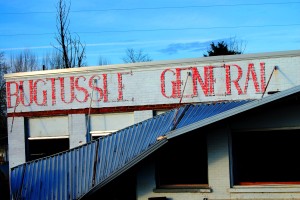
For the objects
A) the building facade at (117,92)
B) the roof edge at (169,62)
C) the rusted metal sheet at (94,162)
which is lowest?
the rusted metal sheet at (94,162)

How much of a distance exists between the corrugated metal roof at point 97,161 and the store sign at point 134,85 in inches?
154

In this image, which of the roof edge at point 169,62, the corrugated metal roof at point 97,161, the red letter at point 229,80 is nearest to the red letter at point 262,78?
the roof edge at point 169,62

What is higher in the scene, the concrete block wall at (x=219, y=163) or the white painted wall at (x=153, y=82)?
the white painted wall at (x=153, y=82)

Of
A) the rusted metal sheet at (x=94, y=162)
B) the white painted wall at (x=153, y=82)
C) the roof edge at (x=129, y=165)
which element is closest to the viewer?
the roof edge at (x=129, y=165)

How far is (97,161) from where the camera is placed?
9969 millimetres

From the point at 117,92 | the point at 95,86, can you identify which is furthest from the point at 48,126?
the point at 117,92

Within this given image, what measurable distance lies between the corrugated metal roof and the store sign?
154 inches

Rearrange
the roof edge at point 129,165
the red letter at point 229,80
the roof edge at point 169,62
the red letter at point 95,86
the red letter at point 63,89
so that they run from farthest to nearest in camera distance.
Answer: the red letter at point 63,89 → the red letter at point 95,86 → the red letter at point 229,80 → the roof edge at point 169,62 → the roof edge at point 129,165

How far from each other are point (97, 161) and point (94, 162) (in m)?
0.08

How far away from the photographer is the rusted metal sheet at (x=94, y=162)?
9.52 meters

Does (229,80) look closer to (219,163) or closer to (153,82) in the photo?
Result: (153,82)

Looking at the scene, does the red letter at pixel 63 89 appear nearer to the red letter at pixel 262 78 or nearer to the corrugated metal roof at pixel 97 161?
the corrugated metal roof at pixel 97 161

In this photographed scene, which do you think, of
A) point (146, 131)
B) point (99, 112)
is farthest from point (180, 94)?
point (146, 131)

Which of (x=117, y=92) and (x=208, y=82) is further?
(x=117, y=92)
